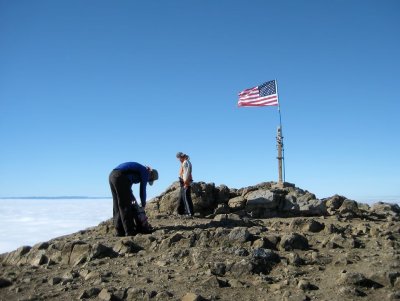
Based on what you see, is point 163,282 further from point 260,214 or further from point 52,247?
point 260,214

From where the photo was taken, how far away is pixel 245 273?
273 inches

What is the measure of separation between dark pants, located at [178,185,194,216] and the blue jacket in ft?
9.80

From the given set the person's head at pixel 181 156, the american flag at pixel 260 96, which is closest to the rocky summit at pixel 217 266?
the person's head at pixel 181 156

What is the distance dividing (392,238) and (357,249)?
1.46m

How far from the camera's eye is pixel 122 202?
33.6ft

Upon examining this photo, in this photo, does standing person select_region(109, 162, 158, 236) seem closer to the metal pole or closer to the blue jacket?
the blue jacket

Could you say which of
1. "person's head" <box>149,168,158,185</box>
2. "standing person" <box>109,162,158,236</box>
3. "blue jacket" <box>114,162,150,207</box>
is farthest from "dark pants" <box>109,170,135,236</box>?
"person's head" <box>149,168,158,185</box>

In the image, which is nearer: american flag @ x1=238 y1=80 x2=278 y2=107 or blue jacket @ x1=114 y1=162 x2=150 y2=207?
blue jacket @ x1=114 y1=162 x2=150 y2=207

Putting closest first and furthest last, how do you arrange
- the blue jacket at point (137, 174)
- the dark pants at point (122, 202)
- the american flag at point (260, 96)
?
1. the dark pants at point (122, 202)
2. the blue jacket at point (137, 174)
3. the american flag at point (260, 96)

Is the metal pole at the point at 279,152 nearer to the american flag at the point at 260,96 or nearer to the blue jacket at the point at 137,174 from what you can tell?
the american flag at the point at 260,96

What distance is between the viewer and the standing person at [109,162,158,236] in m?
10.2

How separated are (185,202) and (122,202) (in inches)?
156

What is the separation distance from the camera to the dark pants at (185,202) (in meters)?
13.6

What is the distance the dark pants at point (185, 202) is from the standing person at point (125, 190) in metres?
2.76
